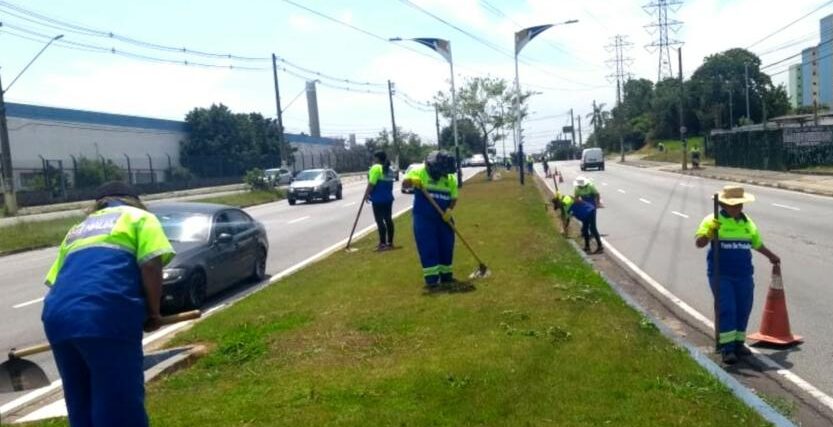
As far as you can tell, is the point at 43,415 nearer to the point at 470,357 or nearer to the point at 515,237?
the point at 470,357

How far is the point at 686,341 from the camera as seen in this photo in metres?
8.80

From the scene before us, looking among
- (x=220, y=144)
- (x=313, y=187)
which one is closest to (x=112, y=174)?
(x=313, y=187)

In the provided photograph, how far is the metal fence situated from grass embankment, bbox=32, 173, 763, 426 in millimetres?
26019

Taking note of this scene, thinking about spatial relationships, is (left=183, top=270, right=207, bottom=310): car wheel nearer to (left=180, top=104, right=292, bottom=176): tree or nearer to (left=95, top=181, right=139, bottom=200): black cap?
(left=95, top=181, right=139, bottom=200): black cap

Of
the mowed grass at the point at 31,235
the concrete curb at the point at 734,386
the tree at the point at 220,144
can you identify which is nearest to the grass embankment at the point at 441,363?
the concrete curb at the point at 734,386

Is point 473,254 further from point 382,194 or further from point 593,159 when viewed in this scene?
point 593,159

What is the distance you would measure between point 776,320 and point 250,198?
1490 inches

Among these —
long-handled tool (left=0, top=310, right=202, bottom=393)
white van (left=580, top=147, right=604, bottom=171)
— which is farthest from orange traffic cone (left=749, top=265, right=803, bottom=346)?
white van (left=580, top=147, right=604, bottom=171)

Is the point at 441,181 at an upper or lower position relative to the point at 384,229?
upper

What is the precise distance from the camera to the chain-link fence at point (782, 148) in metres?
43.4

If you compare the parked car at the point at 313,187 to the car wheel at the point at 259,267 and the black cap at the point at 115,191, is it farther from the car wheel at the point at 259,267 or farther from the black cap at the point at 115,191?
the black cap at the point at 115,191

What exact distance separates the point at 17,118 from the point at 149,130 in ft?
50.7

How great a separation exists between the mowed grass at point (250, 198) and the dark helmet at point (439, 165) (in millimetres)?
29951

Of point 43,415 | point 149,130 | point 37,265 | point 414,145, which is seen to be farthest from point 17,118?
point 414,145
